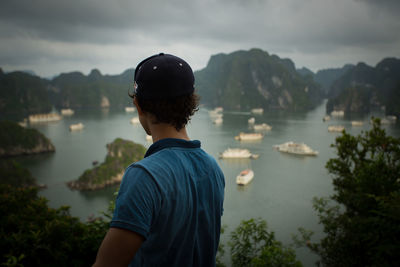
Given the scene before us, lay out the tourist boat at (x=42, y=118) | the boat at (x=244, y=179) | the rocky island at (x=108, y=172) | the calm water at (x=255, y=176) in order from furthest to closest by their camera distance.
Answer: the tourist boat at (x=42, y=118)
the boat at (x=244, y=179)
the rocky island at (x=108, y=172)
the calm water at (x=255, y=176)

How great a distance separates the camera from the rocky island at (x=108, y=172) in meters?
19.8

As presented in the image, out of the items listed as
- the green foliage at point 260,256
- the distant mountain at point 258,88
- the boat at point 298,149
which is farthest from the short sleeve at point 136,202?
the distant mountain at point 258,88

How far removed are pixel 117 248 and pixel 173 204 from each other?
173mm

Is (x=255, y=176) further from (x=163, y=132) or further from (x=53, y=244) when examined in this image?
(x=163, y=132)

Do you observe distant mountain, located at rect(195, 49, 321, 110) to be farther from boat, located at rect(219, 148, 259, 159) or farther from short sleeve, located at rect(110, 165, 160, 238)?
short sleeve, located at rect(110, 165, 160, 238)

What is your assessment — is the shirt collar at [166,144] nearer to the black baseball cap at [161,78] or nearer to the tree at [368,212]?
the black baseball cap at [161,78]

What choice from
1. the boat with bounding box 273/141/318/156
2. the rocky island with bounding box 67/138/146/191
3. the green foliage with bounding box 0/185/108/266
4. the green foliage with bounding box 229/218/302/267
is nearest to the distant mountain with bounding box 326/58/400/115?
the boat with bounding box 273/141/318/156

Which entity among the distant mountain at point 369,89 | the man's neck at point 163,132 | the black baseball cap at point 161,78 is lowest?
the man's neck at point 163,132

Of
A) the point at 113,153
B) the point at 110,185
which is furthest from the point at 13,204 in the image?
the point at 113,153

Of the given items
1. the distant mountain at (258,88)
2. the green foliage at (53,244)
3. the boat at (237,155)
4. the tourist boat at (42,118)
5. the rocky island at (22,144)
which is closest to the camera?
the green foliage at (53,244)

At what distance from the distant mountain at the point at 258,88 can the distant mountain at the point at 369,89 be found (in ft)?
39.3

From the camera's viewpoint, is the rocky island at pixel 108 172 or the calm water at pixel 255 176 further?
the rocky island at pixel 108 172

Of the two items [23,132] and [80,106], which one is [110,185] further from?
[80,106]

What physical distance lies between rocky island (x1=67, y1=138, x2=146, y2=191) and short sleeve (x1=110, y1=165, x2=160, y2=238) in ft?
67.1
